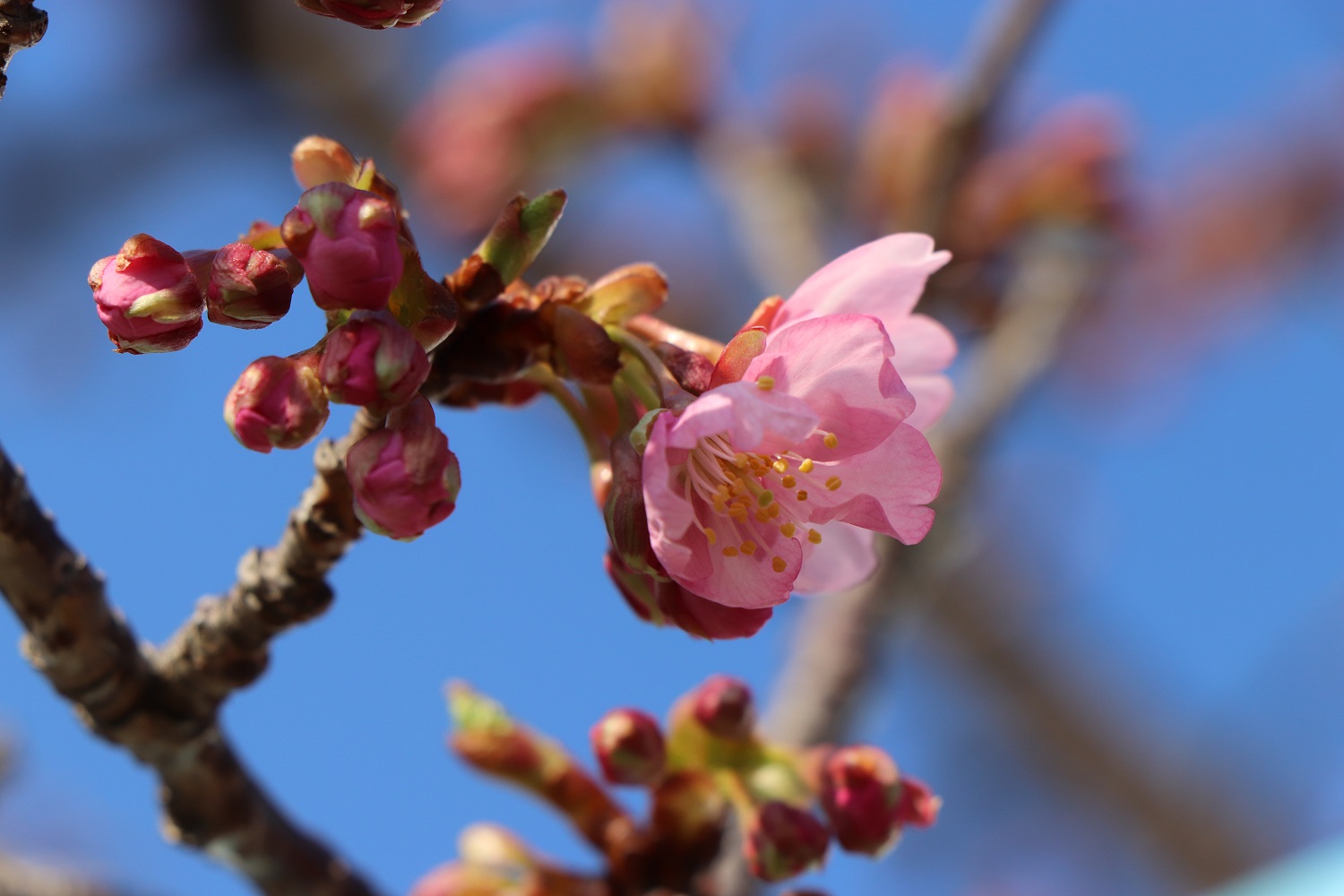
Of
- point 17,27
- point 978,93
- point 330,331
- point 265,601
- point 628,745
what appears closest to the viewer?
point 17,27

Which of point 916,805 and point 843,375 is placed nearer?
point 843,375

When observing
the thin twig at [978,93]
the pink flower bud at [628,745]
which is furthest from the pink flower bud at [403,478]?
the thin twig at [978,93]

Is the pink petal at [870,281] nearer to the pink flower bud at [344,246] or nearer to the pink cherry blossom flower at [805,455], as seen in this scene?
the pink cherry blossom flower at [805,455]

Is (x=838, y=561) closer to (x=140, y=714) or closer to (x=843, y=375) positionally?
(x=843, y=375)

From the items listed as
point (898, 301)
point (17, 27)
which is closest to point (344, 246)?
point (17, 27)

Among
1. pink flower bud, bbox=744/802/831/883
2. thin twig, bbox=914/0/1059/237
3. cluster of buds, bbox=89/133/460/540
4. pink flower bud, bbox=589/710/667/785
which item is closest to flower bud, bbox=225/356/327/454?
cluster of buds, bbox=89/133/460/540

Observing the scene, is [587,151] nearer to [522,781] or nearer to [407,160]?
[407,160]

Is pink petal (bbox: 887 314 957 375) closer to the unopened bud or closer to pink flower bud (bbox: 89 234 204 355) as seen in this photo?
the unopened bud
